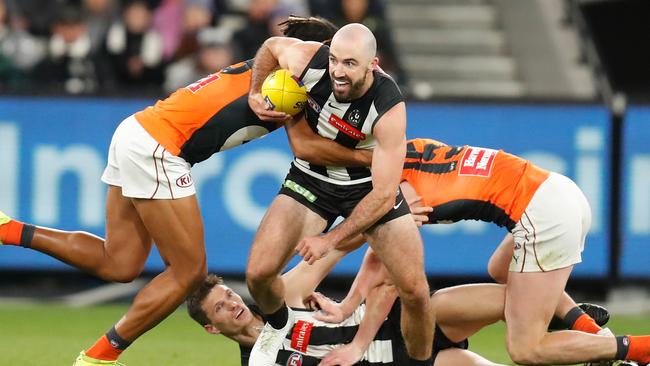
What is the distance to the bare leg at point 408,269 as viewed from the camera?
7262mm

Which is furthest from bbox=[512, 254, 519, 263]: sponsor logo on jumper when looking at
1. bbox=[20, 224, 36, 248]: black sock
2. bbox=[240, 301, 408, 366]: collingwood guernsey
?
bbox=[20, 224, 36, 248]: black sock

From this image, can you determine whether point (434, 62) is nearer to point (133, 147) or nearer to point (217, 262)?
point (217, 262)

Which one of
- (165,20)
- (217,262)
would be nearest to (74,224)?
Result: (217,262)

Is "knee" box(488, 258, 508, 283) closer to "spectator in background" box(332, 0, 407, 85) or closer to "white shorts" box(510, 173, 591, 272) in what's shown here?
"white shorts" box(510, 173, 591, 272)

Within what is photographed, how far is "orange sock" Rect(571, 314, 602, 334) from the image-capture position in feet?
26.1

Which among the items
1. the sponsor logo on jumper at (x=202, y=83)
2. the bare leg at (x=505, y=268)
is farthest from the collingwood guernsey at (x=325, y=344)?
the sponsor logo on jumper at (x=202, y=83)

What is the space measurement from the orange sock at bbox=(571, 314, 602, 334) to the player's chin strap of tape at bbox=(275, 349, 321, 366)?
1617mm

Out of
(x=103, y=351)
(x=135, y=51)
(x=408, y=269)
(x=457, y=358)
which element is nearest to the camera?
(x=408, y=269)

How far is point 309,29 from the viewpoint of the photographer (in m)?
8.04

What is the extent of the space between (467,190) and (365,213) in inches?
30.4

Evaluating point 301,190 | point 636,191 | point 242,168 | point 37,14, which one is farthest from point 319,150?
point 37,14

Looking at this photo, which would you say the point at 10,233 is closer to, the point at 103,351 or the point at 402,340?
the point at 103,351

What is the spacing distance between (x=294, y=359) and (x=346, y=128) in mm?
1420

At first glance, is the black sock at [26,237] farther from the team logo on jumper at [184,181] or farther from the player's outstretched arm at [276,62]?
the player's outstretched arm at [276,62]
